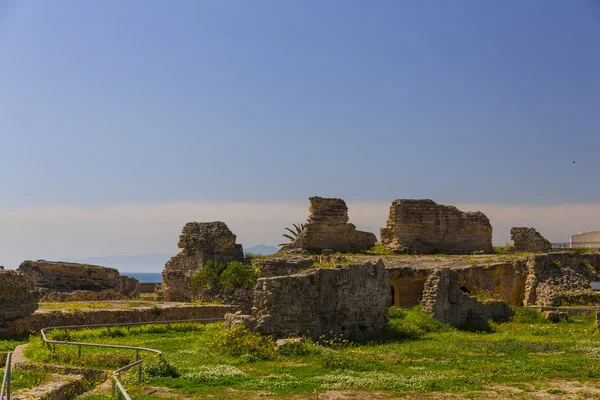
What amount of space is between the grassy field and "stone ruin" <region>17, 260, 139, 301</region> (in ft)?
44.8

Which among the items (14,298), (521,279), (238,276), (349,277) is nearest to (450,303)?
(349,277)

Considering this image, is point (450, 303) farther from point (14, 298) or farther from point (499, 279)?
point (14, 298)

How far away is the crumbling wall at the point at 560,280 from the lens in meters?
28.7

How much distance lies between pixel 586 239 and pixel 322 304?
34.5m

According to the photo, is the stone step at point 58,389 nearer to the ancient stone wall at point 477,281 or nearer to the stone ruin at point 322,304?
the stone ruin at point 322,304

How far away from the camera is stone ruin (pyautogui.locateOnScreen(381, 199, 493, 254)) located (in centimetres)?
3938

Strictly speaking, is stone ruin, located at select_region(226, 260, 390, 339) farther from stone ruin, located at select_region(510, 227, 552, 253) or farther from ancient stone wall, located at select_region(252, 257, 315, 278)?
stone ruin, located at select_region(510, 227, 552, 253)

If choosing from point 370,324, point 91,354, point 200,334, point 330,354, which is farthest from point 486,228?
point 91,354

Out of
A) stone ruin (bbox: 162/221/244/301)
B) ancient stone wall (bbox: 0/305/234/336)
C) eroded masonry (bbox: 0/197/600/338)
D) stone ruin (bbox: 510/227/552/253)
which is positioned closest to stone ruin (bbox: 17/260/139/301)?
eroded masonry (bbox: 0/197/600/338)

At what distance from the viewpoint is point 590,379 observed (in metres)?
14.0

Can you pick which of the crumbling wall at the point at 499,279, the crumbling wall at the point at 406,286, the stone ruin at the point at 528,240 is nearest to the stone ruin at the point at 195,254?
the crumbling wall at the point at 406,286

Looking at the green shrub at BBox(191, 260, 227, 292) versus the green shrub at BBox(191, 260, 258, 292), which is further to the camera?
the green shrub at BBox(191, 260, 227, 292)

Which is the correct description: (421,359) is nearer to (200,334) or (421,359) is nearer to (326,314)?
(326,314)

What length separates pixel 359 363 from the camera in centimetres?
1585
